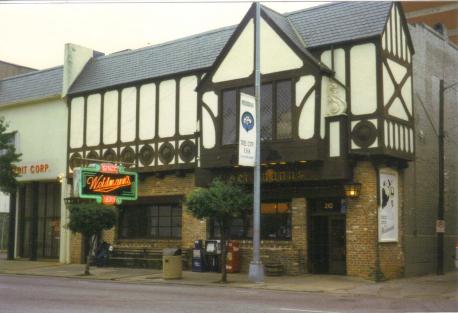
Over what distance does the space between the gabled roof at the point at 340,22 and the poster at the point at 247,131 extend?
381cm

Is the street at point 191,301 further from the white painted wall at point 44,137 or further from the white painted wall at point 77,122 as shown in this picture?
the white painted wall at point 44,137

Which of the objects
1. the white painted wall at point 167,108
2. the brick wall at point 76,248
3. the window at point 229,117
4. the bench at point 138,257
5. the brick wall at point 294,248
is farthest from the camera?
the brick wall at point 76,248

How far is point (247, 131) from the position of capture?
20.2 meters

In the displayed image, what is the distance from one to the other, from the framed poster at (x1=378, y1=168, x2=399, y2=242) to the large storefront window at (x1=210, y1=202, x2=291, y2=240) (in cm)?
341

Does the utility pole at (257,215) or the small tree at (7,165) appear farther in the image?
the small tree at (7,165)

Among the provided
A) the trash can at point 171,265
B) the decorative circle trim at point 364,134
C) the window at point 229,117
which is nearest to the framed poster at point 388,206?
the decorative circle trim at point 364,134

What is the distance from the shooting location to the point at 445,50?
87.0ft

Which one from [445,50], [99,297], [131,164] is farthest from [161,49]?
[99,297]

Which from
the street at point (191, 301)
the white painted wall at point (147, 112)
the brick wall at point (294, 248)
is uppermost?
the white painted wall at point (147, 112)

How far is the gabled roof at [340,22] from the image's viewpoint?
21.5 m

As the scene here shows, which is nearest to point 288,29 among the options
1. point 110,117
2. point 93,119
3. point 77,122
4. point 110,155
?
point 110,117

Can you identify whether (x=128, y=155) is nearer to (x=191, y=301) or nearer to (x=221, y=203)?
(x=221, y=203)

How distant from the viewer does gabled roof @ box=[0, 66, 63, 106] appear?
31.3 m

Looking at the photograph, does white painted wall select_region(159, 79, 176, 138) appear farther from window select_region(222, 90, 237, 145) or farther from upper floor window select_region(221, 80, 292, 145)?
upper floor window select_region(221, 80, 292, 145)
